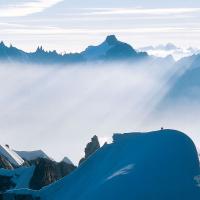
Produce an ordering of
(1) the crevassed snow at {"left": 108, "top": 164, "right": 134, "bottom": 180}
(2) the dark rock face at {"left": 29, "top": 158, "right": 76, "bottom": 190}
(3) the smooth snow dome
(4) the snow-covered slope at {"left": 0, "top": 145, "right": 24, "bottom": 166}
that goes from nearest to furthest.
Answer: (3) the smooth snow dome → (1) the crevassed snow at {"left": 108, "top": 164, "right": 134, "bottom": 180} → (2) the dark rock face at {"left": 29, "top": 158, "right": 76, "bottom": 190} → (4) the snow-covered slope at {"left": 0, "top": 145, "right": 24, "bottom": 166}

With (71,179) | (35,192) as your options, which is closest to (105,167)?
(71,179)

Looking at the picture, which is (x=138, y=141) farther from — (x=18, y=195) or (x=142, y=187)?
(x=18, y=195)

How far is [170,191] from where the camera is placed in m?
95.9

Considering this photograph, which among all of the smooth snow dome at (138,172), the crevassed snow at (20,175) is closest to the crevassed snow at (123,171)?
the smooth snow dome at (138,172)

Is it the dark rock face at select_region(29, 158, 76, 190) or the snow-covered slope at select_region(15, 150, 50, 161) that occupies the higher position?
the snow-covered slope at select_region(15, 150, 50, 161)

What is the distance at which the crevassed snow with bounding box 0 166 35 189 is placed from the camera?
399 feet

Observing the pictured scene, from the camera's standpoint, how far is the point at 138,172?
100 metres

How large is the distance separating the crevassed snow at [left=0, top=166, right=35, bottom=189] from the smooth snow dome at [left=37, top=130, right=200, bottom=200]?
16.1 metres

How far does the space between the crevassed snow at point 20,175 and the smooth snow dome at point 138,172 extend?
16114mm

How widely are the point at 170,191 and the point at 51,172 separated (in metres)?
43.8

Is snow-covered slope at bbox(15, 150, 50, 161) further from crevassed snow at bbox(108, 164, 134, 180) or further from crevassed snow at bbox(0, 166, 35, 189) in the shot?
crevassed snow at bbox(108, 164, 134, 180)

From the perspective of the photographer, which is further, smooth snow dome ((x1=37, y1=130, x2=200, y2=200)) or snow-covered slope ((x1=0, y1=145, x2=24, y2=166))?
snow-covered slope ((x1=0, y1=145, x2=24, y2=166))

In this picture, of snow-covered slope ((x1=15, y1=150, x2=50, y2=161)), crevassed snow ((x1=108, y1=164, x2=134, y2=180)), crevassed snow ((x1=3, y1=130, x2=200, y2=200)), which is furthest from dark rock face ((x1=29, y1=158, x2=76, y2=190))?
snow-covered slope ((x1=15, y1=150, x2=50, y2=161))

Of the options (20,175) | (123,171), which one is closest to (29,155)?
(20,175)
